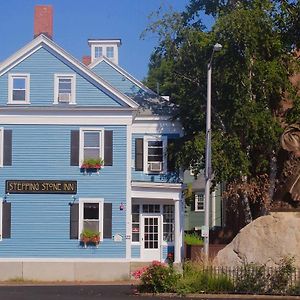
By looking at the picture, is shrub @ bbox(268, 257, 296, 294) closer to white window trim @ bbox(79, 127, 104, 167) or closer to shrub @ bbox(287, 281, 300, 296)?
shrub @ bbox(287, 281, 300, 296)

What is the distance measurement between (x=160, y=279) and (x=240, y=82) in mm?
12319

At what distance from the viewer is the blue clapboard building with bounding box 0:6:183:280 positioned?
31953 millimetres

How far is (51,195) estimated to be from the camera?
106 ft

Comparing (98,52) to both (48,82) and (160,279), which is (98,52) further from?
(160,279)

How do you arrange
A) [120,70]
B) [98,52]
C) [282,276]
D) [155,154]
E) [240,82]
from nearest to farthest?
[282,276], [240,82], [155,154], [120,70], [98,52]

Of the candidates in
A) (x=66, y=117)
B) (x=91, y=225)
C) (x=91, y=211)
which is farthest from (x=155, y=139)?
(x=91, y=225)

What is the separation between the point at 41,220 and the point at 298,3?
584 inches

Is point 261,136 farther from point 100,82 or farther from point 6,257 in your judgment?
point 6,257

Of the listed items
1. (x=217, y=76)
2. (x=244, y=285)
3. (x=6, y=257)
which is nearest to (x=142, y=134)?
(x=217, y=76)

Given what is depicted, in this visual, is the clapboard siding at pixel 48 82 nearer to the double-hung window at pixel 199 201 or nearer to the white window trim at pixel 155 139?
the white window trim at pixel 155 139

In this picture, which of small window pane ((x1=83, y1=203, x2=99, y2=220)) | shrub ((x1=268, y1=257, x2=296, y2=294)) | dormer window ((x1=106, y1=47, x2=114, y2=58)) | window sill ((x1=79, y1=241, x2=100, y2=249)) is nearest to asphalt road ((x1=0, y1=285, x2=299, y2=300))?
shrub ((x1=268, y1=257, x2=296, y2=294))

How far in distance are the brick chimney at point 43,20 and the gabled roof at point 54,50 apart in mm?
2832

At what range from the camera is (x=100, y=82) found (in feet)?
108

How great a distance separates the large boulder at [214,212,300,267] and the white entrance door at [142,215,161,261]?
12.9m
